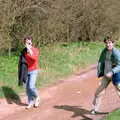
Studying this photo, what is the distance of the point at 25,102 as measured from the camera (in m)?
12.8

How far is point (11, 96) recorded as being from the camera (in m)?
13.0

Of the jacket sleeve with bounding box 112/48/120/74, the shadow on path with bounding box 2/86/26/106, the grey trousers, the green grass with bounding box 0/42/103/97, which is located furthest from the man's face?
the green grass with bounding box 0/42/103/97

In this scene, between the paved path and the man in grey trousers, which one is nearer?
the man in grey trousers

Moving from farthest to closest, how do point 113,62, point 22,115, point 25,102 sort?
point 25,102 < point 22,115 < point 113,62

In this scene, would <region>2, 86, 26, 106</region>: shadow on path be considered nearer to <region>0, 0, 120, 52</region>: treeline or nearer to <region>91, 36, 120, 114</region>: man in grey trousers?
<region>91, 36, 120, 114</region>: man in grey trousers

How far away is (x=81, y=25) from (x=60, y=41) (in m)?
3.01

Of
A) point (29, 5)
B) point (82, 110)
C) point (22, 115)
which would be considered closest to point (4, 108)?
point (22, 115)

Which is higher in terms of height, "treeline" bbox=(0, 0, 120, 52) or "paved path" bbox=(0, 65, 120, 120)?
"treeline" bbox=(0, 0, 120, 52)

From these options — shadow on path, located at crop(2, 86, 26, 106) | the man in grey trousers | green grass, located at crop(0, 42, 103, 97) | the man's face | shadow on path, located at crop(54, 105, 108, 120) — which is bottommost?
shadow on path, located at crop(54, 105, 108, 120)

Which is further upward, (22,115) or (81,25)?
(81,25)

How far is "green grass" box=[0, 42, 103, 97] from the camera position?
14.5 meters

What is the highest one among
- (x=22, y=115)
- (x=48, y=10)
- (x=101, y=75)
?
(x=48, y=10)

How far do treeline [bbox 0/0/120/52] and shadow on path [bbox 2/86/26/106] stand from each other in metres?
3.82

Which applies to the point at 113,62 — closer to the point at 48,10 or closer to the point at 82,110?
the point at 82,110
